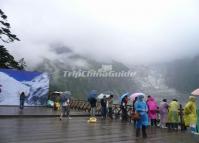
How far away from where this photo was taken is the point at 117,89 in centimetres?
10100

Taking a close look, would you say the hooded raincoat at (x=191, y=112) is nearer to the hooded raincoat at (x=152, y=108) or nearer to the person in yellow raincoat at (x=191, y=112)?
the person in yellow raincoat at (x=191, y=112)

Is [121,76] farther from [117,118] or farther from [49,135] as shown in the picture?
[49,135]

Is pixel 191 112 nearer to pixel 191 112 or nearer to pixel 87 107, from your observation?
pixel 191 112

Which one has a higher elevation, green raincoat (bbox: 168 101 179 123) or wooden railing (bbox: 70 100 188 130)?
wooden railing (bbox: 70 100 188 130)

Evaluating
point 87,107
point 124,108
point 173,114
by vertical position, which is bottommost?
point 173,114

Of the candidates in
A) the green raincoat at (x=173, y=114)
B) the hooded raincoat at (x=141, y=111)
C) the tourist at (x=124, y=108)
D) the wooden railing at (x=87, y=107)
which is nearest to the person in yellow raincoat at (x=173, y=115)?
the green raincoat at (x=173, y=114)

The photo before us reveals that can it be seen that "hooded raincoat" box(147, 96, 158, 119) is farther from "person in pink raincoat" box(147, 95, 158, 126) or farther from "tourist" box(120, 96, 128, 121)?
"tourist" box(120, 96, 128, 121)

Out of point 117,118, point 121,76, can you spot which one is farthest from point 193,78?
point 117,118

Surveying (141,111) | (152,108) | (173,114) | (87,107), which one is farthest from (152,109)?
(87,107)

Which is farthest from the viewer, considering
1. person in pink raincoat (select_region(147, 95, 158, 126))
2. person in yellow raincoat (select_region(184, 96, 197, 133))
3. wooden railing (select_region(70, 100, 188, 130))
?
wooden railing (select_region(70, 100, 188, 130))

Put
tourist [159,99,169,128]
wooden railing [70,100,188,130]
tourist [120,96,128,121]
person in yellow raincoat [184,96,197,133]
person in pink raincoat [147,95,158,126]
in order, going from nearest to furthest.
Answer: person in yellow raincoat [184,96,197,133]
person in pink raincoat [147,95,158,126]
tourist [159,99,169,128]
tourist [120,96,128,121]
wooden railing [70,100,188,130]

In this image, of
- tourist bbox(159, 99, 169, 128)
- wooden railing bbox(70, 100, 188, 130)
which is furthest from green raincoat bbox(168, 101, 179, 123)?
wooden railing bbox(70, 100, 188, 130)

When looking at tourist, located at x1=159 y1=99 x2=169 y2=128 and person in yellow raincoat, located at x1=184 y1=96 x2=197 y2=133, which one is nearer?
person in yellow raincoat, located at x1=184 y1=96 x2=197 y2=133

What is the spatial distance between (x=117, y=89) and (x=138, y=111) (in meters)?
83.6
